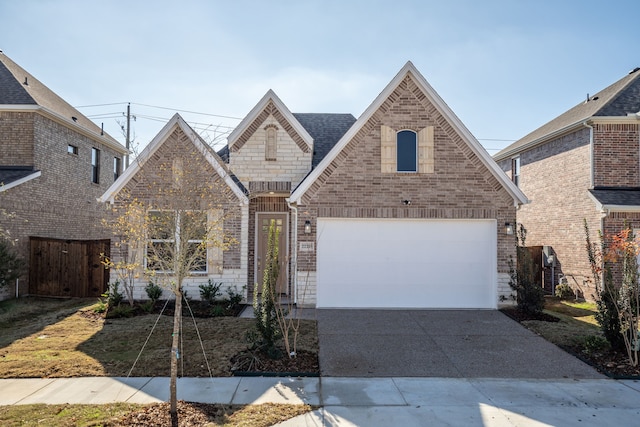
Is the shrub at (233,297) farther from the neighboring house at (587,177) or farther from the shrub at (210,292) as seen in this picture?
the neighboring house at (587,177)

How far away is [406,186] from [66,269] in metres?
11.6

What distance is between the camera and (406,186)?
37.9 feet

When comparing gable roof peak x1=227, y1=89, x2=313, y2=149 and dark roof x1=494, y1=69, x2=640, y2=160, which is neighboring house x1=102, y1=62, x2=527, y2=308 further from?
dark roof x1=494, y1=69, x2=640, y2=160

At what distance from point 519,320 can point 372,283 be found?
3.87m

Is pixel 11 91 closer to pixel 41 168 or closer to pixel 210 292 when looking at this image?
pixel 41 168

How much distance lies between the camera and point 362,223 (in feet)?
37.9

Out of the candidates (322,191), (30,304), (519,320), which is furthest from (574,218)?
(30,304)

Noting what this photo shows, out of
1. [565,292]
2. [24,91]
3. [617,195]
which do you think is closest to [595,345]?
[565,292]

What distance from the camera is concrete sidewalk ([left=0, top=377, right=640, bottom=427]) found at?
16.8ft

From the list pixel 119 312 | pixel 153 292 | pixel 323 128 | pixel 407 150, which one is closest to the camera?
pixel 119 312

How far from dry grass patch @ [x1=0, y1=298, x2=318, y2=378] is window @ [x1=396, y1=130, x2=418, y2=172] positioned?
5235mm

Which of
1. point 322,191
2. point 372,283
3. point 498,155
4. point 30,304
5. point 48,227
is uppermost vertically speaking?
point 498,155

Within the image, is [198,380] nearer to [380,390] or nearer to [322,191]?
[380,390]

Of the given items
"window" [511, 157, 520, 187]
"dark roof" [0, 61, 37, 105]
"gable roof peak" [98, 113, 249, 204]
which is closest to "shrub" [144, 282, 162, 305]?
"gable roof peak" [98, 113, 249, 204]
